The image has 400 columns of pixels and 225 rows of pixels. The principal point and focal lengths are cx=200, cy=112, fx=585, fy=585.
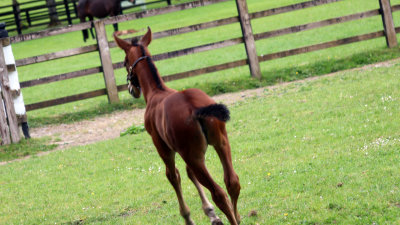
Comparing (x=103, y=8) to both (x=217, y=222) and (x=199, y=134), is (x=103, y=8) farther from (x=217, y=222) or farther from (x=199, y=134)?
(x=199, y=134)

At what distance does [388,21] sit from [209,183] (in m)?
10.2

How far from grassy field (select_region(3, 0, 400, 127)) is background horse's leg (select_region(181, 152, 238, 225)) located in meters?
8.22

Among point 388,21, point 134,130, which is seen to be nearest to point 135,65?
point 134,130

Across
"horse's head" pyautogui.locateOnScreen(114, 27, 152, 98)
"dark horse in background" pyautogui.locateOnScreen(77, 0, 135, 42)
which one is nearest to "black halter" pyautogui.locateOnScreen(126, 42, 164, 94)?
"horse's head" pyautogui.locateOnScreen(114, 27, 152, 98)

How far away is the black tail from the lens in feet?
14.3

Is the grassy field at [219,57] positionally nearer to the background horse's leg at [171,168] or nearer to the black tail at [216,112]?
the background horse's leg at [171,168]

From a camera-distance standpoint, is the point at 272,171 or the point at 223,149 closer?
the point at 223,149

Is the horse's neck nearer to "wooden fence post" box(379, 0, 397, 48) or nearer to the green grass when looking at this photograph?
the green grass

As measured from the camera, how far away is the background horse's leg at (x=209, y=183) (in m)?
4.62

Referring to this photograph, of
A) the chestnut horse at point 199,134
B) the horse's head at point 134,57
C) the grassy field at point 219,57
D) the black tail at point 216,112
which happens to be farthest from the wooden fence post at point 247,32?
the black tail at point 216,112

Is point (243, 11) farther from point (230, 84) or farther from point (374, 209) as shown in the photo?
point (374, 209)

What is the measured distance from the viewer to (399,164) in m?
5.99

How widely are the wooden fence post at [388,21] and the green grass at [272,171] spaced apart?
326 cm

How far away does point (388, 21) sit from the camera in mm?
13477
